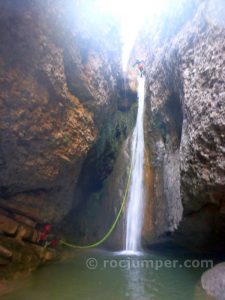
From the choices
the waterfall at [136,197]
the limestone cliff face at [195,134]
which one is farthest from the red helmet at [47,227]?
the limestone cliff face at [195,134]

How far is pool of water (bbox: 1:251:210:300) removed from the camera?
4832 mm

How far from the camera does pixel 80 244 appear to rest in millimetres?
9148

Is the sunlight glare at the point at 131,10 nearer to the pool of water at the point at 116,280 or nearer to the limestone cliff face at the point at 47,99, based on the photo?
the limestone cliff face at the point at 47,99

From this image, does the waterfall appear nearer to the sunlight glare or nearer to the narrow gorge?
the narrow gorge

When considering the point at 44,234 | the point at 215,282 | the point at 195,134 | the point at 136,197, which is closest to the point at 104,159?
the point at 136,197

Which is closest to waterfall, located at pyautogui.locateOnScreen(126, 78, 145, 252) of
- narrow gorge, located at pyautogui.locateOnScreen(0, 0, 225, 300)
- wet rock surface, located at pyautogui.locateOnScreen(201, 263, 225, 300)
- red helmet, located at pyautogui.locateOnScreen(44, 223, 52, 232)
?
narrow gorge, located at pyautogui.locateOnScreen(0, 0, 225, 300)

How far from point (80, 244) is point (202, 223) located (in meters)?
5.05

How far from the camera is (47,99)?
616 cm

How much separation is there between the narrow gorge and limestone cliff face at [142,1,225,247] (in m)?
0.03

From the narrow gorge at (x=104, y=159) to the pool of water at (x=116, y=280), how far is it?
4cm

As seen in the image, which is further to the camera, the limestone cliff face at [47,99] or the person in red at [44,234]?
the person in red at [44,234]

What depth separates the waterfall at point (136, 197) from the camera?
28.2 feet

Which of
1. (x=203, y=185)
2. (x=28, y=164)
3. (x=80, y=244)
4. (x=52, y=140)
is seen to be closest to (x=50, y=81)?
(x=52, y=140)

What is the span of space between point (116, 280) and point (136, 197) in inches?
146
